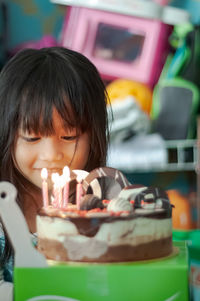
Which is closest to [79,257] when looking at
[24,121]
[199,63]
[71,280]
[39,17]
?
Answer: [71,280]

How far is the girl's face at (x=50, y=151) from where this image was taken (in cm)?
89

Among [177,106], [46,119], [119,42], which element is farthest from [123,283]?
[119,42]

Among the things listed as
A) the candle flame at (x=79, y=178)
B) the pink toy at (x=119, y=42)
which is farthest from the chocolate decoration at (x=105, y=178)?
the pink toy at (x=119, y=42)

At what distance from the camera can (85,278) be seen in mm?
637

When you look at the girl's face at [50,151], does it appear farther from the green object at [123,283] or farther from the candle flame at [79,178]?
the green object at [123,283]

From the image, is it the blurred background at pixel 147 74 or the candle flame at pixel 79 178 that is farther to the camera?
the blurred background at pixel 147 74

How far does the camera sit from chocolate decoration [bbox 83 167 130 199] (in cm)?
81

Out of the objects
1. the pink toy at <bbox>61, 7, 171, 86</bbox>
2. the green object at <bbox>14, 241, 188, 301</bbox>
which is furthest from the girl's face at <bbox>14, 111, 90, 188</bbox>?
the pink toy at <bbox>61, 7, 171, 86</bbox>

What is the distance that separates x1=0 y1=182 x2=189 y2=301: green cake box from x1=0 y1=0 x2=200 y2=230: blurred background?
1.52 metres

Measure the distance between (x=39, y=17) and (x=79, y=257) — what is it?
6.45ft

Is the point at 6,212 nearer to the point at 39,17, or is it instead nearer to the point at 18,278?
the point at 18,278

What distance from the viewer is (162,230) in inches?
27.6

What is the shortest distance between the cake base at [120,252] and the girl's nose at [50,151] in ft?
0.71

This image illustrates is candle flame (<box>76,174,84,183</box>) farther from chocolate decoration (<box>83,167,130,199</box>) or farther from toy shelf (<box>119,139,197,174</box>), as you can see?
toy shelf (<box>119,139,197,174</box>)
